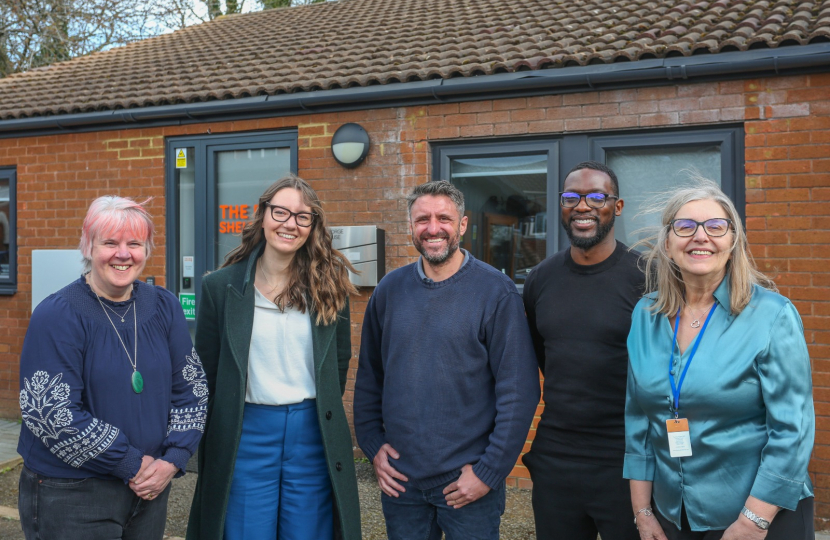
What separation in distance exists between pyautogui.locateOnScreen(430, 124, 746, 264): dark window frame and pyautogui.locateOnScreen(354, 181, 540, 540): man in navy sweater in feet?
9.01

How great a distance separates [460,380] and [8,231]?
6.66 meters

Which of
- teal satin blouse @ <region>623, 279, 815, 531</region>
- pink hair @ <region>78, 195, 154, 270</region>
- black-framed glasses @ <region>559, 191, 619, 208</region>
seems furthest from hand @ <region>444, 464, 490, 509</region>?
pink hair @ <region>78, 195, 154, 270</region>

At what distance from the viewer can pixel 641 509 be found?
2.42 m

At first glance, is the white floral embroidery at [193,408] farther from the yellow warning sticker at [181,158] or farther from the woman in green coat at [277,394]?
the yellow warning sticker at [181,158]

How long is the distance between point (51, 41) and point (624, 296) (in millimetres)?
16751

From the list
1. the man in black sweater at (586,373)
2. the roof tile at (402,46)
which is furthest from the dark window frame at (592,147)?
the man in black sweater at (586,373)

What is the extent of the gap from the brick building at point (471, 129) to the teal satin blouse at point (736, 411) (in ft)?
4.33

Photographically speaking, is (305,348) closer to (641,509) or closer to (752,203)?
(641,509)

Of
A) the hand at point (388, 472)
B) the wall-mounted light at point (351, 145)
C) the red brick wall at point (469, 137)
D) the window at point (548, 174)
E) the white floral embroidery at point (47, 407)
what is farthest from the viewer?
the wall-mounted light at point (351, 145)

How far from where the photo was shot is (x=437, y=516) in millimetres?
2766

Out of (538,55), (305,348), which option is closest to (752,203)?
(538,55)

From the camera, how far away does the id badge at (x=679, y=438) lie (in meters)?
2.21

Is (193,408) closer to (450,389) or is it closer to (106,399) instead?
(106,399)

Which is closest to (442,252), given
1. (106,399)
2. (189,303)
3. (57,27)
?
(106,399)
